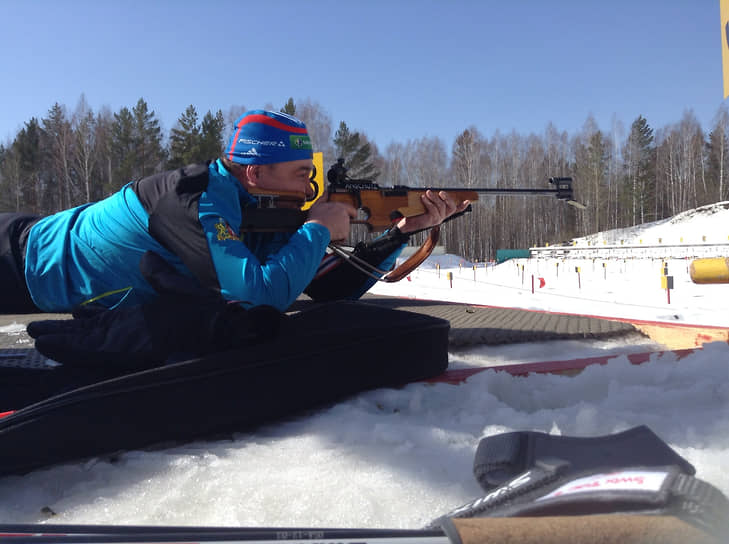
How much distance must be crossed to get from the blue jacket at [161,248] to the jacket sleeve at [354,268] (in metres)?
0.64

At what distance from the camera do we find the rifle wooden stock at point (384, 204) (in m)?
2.23

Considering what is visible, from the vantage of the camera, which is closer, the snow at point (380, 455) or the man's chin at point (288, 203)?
the snow at point (380, 455)

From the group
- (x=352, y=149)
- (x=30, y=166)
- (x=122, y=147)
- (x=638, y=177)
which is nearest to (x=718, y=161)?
(x=638, y=177)

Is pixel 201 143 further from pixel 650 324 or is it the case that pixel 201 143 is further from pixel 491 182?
pixel 650 324

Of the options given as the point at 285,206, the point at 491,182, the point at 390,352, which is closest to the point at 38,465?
the point at 390,352

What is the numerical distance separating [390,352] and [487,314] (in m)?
1.51

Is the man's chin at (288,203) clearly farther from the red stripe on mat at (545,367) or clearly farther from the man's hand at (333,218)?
the red stripe on mat at (545,367)

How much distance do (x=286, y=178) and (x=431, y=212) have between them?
931 mm

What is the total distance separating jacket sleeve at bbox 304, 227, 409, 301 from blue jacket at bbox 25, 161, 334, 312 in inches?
25.3

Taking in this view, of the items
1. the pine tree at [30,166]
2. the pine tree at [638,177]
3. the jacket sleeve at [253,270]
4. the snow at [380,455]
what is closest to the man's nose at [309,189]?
the jacket sleeve at [253,270]

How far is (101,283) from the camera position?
1486 mm

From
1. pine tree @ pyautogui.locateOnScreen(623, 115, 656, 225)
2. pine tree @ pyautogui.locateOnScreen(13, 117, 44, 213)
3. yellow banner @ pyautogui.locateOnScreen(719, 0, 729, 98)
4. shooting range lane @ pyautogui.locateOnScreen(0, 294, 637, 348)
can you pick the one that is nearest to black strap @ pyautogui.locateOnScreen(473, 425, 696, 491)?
shooting range lane @ pyautogui.locateOnScreen(0, 294, 637, 348)

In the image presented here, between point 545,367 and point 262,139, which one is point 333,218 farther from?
point 545,367

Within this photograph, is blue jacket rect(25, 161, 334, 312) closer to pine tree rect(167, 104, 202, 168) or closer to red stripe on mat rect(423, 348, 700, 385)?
red stripe on mat rect(423, 348, 700, 385)
